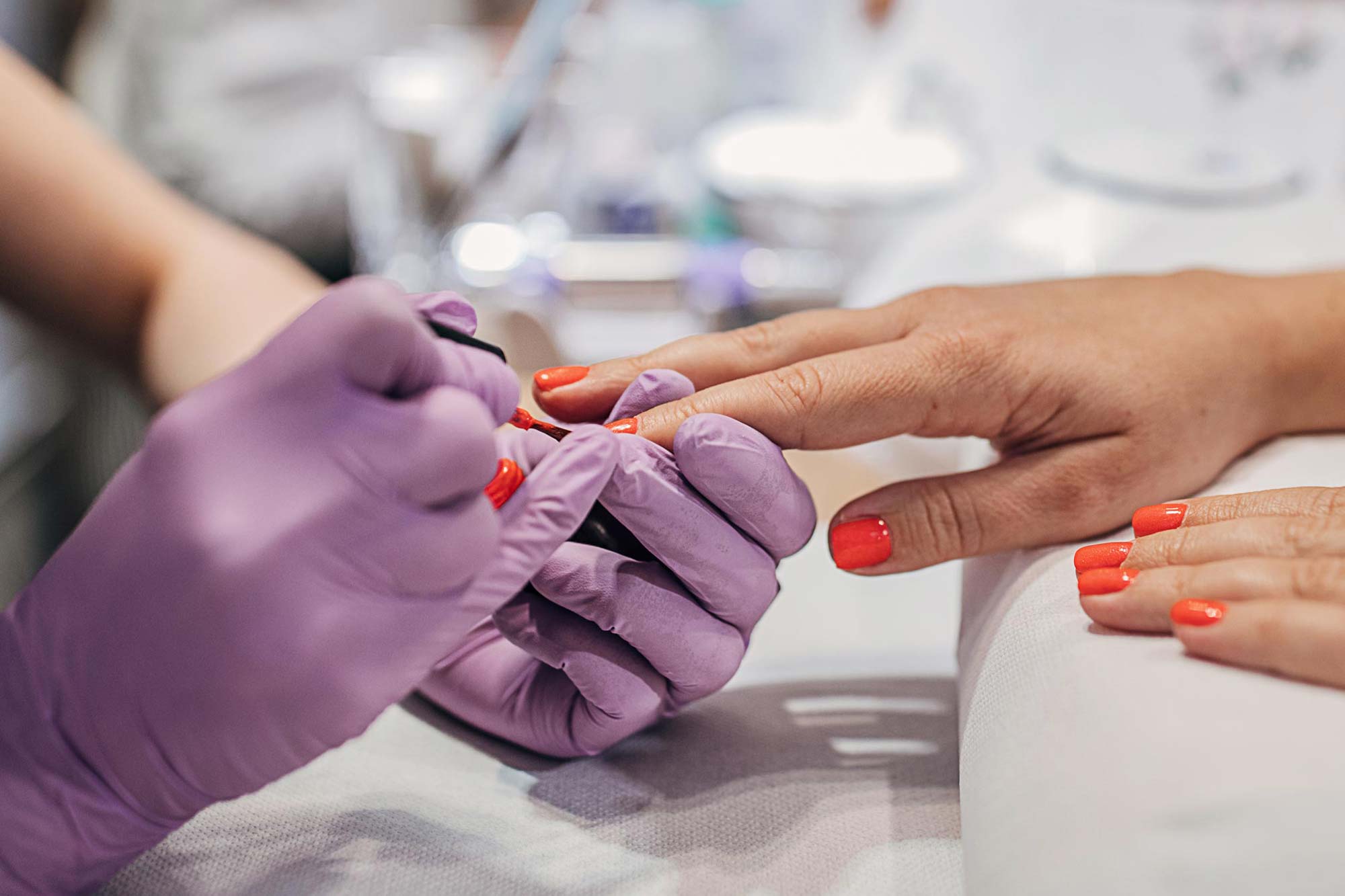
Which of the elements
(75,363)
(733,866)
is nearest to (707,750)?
(733,866)

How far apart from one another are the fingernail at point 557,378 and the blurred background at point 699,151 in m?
0.32

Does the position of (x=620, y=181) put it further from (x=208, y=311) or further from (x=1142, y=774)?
(x=1142, y=774)

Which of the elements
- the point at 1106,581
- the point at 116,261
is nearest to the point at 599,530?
the point at 1106,581

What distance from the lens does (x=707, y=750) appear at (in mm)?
575

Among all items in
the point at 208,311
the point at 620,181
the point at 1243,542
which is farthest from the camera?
the point at 620,181

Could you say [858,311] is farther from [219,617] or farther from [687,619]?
[219,617]

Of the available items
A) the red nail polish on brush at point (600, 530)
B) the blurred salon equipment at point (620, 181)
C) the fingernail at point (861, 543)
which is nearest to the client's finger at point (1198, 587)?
the fingernail at point (861, 543)

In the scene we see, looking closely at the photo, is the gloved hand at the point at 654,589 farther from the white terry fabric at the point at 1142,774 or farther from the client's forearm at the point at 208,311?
the client's forearm at the point at 208,311

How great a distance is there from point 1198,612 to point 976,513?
148 mm

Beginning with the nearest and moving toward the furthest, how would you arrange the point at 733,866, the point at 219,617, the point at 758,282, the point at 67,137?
the point at 219,617, the point at 733,866, the point at 67,137, the point at 758,282

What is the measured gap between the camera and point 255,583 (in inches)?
14.0

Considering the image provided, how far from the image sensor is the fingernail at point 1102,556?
51cm

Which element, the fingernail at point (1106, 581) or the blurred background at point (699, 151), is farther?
the blurred background at point (699, 151)

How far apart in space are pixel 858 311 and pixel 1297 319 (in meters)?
0.28
